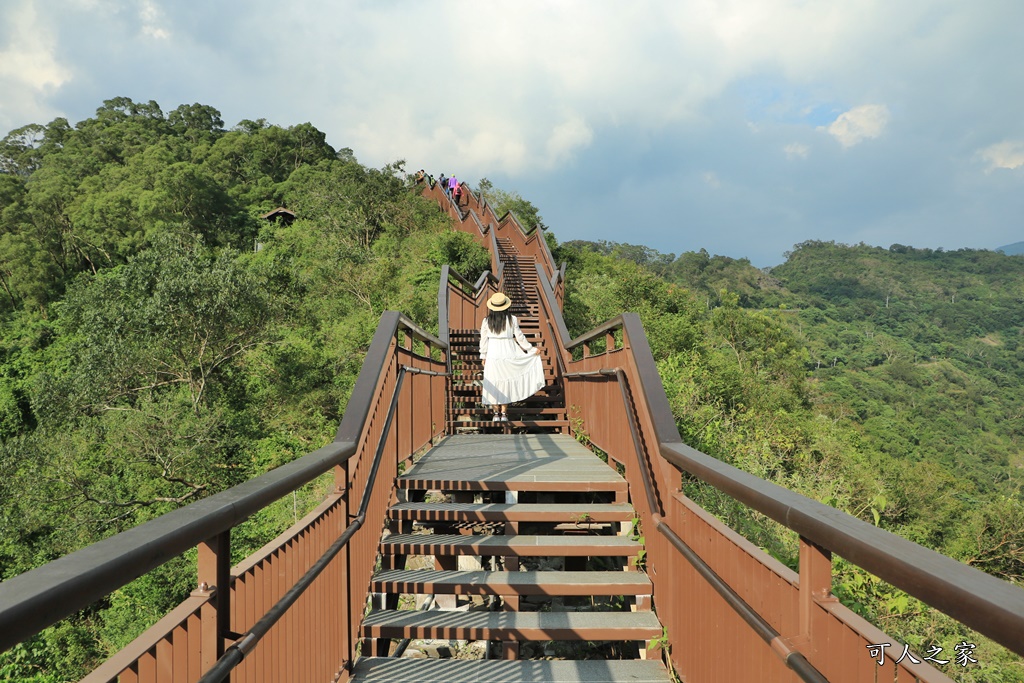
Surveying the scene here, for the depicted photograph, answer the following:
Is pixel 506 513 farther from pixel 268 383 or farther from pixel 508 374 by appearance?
pixel 268 383

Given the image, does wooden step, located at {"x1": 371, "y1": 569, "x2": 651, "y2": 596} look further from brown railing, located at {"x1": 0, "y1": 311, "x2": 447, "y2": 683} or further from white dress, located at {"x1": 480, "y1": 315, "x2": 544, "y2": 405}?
white dress, located at {"x1": 480, "y1": 315, "x2": 544, "y2": 405}

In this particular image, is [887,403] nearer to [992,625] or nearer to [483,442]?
[483,442]

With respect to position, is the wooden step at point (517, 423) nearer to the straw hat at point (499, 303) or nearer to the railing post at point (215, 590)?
the straw hat at point (499, 303)

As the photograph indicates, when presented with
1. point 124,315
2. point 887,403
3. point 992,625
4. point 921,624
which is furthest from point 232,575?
point 887,403

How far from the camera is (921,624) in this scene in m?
6.79

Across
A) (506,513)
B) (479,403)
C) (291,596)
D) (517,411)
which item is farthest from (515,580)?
(479,403)

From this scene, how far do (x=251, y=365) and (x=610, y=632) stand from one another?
18.9 metres

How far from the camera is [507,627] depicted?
3.54 meters

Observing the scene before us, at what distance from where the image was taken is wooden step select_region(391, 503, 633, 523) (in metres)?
4.52

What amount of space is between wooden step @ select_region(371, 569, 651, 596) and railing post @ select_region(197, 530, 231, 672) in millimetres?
2187

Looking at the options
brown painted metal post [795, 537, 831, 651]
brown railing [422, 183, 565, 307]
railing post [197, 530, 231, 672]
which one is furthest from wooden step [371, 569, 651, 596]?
brown railing [422, 183, 565, 307]

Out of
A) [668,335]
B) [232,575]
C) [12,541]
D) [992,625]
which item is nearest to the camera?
[992,625]

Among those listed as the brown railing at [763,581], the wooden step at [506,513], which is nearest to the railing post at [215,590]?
the brown railing at [763,581]

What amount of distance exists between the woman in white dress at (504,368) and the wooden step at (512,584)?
4.61 m
